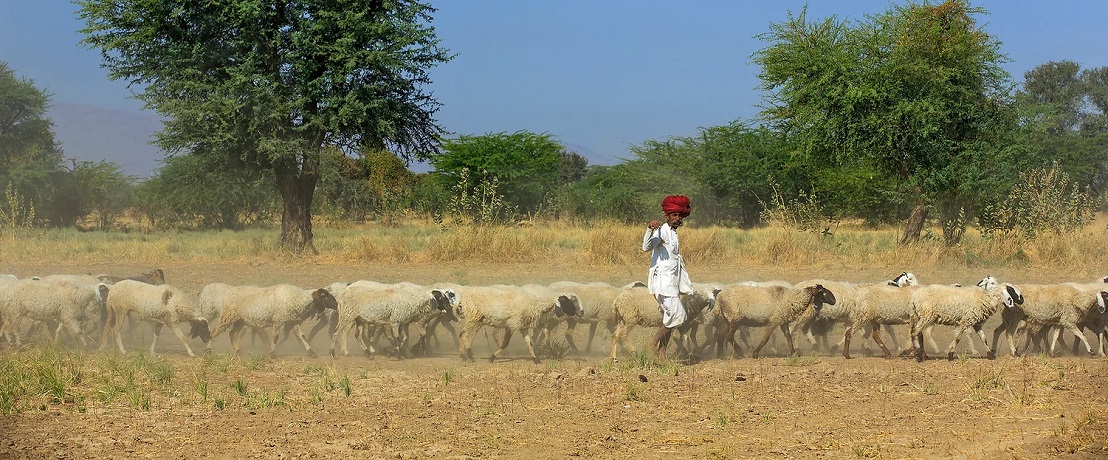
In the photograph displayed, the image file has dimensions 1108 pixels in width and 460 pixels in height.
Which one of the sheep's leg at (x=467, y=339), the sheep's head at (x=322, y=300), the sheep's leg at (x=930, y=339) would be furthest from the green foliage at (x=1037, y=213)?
the sheep's head at (x=322, y=300)

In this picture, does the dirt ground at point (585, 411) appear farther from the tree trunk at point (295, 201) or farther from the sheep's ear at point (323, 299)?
the tree trunk at point (295, 201)

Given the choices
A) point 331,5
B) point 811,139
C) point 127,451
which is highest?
point 331,5

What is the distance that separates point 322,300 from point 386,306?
30.0 inches

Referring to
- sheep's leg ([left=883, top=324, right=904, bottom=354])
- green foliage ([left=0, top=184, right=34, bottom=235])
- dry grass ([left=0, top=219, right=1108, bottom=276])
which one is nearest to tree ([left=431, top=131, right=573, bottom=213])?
green foliage ([left=0, top=184, right=34, bottom=235])

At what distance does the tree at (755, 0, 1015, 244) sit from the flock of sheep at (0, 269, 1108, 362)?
962 centimetres

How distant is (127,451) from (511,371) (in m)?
3.67

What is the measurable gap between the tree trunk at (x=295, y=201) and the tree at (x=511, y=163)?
14.4 meters

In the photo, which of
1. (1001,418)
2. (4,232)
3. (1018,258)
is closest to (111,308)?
(1001,418)

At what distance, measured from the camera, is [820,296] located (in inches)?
432

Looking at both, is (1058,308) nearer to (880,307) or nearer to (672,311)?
(880,307)

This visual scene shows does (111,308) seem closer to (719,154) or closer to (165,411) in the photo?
(165,411)

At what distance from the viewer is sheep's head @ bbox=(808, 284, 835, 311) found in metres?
10.9

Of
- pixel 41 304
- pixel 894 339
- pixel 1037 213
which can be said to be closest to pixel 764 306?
pixel 894 339

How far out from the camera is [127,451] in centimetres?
665
